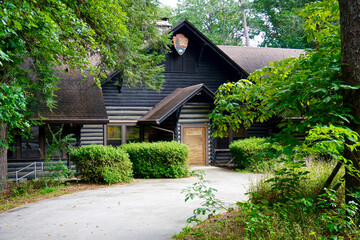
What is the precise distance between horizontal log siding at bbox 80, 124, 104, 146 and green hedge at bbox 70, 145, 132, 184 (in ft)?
16.7

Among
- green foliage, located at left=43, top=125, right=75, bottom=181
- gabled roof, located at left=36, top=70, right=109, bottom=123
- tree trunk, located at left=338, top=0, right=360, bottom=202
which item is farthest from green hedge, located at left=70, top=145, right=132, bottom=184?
tree trunk, located at left=338, top=0, right=360, bottom=202

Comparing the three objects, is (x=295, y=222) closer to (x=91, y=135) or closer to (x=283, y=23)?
(x=91, y=135)

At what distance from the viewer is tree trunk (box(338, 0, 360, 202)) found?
15.9 ft

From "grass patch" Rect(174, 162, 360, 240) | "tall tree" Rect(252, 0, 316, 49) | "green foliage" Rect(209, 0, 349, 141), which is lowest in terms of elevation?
"grass patch" Rect(174, 162, 360, 240)

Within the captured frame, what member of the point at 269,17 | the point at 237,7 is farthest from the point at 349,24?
the point at 237,7

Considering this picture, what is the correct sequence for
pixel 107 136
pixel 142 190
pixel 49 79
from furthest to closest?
1. pixel 107 136
2. pixel 49 79
3. pixel 142 190

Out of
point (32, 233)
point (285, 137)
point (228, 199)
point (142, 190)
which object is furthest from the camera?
point (142, 190)

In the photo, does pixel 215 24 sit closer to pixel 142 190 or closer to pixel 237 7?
pixel 237 7

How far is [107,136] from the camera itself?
733 inches

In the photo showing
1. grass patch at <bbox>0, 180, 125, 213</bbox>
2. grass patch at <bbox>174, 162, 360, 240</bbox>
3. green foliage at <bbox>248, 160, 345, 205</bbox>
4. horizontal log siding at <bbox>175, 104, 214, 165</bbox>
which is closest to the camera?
grass patch at <bbox>174, 162, 360, 240</bbox>

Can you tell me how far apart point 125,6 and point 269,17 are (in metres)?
27.1

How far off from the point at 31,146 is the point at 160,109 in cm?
642

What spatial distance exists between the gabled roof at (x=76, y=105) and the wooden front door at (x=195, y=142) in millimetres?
4755

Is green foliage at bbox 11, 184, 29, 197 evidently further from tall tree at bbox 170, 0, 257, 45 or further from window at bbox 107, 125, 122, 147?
tall tree at bbox 170, 0, 257, 45
